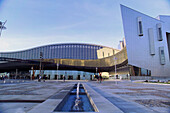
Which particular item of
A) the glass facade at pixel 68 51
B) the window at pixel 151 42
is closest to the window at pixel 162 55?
the window at pixel 151 42

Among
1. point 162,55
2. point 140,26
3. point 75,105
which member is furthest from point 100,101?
point 162,55

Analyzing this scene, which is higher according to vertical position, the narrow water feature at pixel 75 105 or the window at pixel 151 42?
the window at pixel 151 42

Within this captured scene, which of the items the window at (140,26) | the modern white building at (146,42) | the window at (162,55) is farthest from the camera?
the window at (140,26)

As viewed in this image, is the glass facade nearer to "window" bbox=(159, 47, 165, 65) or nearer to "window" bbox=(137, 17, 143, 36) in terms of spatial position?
"window" bbox=(137, 17, 143, 36)

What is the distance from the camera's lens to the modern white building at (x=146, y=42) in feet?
170

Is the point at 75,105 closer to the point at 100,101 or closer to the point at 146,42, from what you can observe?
the point at 100,101

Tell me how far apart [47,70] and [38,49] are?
81.6 ft

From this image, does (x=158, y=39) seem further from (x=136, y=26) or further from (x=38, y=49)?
(x=38, y=49)

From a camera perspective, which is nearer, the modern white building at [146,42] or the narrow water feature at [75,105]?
the narrow water feature at [75,105]

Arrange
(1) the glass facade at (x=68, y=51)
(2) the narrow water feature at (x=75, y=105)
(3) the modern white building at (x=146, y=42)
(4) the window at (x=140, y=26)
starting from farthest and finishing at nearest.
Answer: (1) the glass facade at (x=68, y=51) → (4) the window at (x=140, y=26) → (3) the modern white building at (x=146, y=42) → (2) the narrow water feature at (x=75, y=105)

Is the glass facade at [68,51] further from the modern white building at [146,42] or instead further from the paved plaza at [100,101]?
the paved plaza at [100,101]

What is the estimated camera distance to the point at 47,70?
2968 inches

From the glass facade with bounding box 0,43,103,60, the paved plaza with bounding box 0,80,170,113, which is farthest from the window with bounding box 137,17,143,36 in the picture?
the paved plaza with bounding box 0,80,170,113

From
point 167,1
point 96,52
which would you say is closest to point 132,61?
point 96,52
